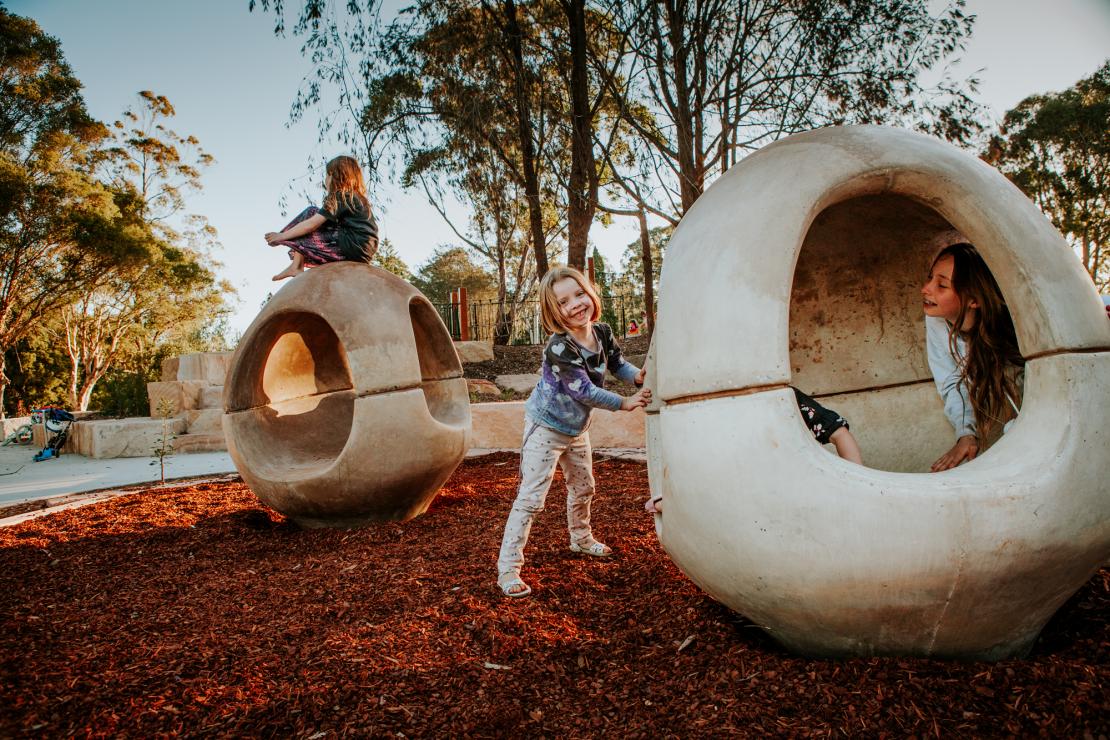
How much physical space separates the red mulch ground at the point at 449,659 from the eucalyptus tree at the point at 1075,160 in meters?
24.8

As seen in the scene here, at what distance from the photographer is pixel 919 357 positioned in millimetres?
3322

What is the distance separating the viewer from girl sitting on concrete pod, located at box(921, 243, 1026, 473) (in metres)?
2.50

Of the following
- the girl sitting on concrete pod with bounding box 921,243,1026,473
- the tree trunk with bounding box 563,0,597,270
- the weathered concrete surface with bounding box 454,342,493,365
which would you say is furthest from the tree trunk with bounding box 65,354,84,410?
the girl sitting on concrete pod with bounding box 921,243,1026,473

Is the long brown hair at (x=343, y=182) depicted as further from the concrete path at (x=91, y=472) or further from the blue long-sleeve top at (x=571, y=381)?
the concrete path at (x=91, y=472)

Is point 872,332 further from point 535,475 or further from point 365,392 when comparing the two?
point 365,392

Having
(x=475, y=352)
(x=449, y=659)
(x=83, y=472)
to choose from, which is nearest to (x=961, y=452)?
(x=449, y=659)

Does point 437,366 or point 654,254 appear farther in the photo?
point 654,254

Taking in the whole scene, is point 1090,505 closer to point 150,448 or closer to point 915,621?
point 915,621

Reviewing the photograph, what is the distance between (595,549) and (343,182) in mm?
3401

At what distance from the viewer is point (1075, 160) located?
868 inches

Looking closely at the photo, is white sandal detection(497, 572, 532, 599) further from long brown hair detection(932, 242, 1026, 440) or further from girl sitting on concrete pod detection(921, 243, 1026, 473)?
long brown hair detection(932, 242, 1026, 440)

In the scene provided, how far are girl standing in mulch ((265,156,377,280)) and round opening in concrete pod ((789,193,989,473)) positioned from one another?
10.7 feet

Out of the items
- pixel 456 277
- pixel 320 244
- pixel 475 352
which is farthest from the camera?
pixel 456 277

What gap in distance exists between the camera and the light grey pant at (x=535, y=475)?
3.37 metres
